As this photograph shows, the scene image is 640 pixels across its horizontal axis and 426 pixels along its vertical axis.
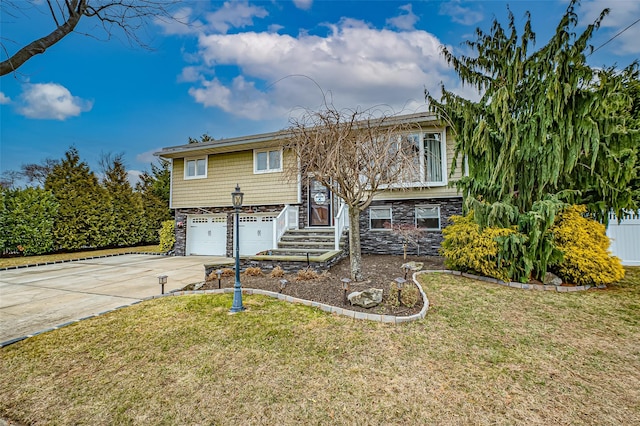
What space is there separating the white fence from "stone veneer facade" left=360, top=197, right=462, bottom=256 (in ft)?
14.5

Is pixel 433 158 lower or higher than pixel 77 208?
higher

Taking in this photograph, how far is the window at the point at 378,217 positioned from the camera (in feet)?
37.5

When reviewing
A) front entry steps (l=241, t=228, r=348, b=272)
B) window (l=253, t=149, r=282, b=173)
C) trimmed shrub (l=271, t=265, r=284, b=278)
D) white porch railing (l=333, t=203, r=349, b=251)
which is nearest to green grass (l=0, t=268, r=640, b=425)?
trimmed shrub (l=271, t=265, r=284, b=278)

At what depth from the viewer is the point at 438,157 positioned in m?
10.6

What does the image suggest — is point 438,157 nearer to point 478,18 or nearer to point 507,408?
point 478,18

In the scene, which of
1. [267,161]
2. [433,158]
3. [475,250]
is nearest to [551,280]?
[475,250]

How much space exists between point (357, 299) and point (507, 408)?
2743 mm

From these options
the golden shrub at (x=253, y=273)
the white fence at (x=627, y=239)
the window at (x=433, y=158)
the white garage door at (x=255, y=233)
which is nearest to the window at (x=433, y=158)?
the window at (x=433, y=158)

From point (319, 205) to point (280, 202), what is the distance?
5.59 ft

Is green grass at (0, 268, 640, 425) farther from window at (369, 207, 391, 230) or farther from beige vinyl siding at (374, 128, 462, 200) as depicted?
window at (369, 207, 391, 230)

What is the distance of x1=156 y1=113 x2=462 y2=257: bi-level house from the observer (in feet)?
34.0

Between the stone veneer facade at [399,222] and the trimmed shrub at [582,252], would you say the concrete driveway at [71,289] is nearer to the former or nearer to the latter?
the stone veneer facade at [399,222]

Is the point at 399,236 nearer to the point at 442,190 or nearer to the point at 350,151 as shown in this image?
the point at 442,190

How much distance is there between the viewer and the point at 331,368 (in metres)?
3.35
